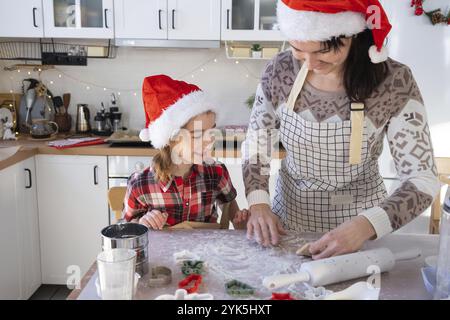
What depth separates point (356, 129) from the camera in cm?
122

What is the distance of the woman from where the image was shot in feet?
3.63

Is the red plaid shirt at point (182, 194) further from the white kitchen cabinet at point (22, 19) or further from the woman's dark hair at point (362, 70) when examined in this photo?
the white kitchen cabinet at point (22, 19)

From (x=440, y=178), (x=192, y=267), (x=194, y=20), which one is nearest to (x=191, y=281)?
(x=192, y=267)

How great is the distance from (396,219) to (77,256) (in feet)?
6.75

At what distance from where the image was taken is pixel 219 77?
9.93 ft

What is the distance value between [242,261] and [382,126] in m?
0.50

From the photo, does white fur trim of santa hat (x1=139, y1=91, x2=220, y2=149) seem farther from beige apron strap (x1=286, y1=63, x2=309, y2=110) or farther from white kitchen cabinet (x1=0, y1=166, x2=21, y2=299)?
white kitchen cabinet (x1=0, y1=166, x2=21, y2=299)

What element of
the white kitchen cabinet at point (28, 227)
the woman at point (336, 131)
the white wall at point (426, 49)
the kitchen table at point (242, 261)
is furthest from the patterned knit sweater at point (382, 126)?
the white kitchen cabinet at point (28, 227)

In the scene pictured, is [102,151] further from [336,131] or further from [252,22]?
[336,131]

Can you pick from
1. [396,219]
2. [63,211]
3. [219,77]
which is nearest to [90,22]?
[219,77]

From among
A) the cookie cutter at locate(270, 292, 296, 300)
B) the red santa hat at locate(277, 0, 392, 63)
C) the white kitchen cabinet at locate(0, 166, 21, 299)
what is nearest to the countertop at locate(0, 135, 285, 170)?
the white kitchen cabinet at locate(0, 166, 21, 299)

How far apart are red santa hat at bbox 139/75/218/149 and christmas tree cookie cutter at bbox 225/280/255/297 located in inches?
24.2

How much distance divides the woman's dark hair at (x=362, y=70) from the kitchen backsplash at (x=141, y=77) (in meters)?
1.81
